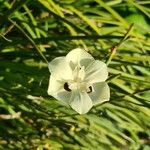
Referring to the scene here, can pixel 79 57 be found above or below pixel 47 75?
above

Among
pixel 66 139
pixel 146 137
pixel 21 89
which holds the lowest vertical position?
pixel 146 137

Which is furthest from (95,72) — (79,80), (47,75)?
(47,75)

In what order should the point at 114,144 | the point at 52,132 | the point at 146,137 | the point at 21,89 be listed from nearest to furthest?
the point at 21,89 < the point at 52,132 < the point at 114,144 < the point at 146,137

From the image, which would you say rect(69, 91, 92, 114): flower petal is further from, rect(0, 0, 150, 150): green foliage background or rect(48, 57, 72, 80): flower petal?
rect(0, 0, 150, 150): green foliage background

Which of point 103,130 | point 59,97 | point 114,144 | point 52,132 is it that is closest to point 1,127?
point 52,132

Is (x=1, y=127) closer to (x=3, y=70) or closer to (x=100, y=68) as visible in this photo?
(x=3, y=70)

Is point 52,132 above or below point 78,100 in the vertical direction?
below

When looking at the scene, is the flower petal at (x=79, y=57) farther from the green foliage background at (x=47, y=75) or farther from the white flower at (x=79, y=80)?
the green foliage background at (x=47, y=75)

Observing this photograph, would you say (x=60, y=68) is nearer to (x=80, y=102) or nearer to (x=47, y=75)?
(x=80, y=102)

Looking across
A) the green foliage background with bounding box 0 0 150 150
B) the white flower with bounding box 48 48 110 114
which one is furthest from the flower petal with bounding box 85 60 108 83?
the green foliage background with bounding box 0 0 150 150
